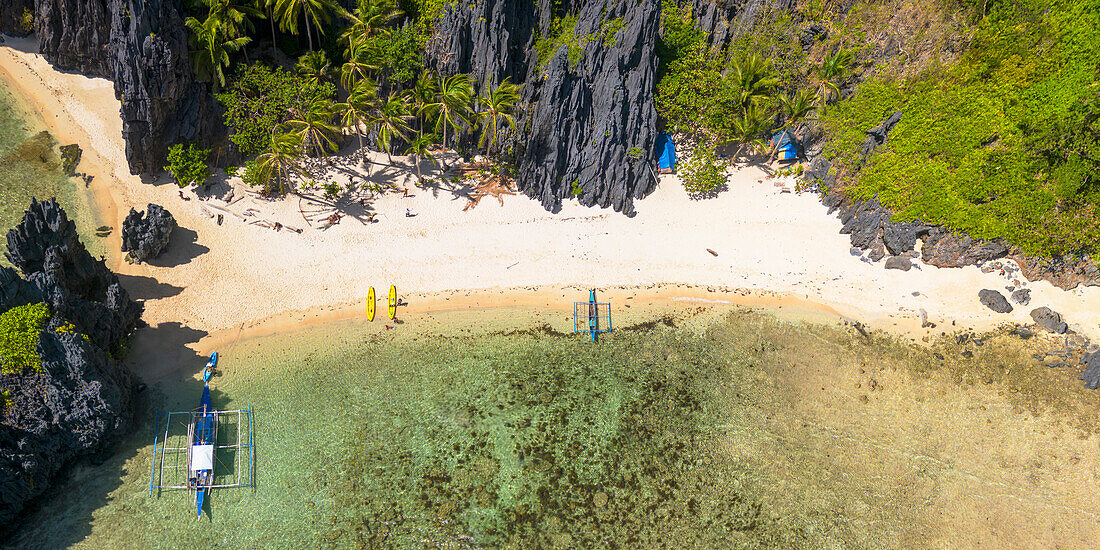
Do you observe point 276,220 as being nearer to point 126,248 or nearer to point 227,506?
point 126,248

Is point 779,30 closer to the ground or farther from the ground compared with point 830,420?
farther from the ground

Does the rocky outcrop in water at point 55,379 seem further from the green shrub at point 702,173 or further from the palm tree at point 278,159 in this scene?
the green shrub at point 702,173

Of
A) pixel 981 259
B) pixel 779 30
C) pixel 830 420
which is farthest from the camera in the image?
pixel 779 30

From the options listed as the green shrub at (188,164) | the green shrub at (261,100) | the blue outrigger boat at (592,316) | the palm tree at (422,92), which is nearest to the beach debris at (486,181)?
the palm tree at (422,92)

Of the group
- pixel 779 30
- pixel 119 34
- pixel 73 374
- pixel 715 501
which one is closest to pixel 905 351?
pixel 715 501

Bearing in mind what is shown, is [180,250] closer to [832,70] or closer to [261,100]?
[261,100]

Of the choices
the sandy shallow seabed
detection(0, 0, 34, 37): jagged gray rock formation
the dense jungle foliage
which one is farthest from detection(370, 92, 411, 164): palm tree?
detection(0, 0, 34, 37): jagged gray rock formation

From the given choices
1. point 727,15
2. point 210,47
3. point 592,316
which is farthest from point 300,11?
point 727,15
